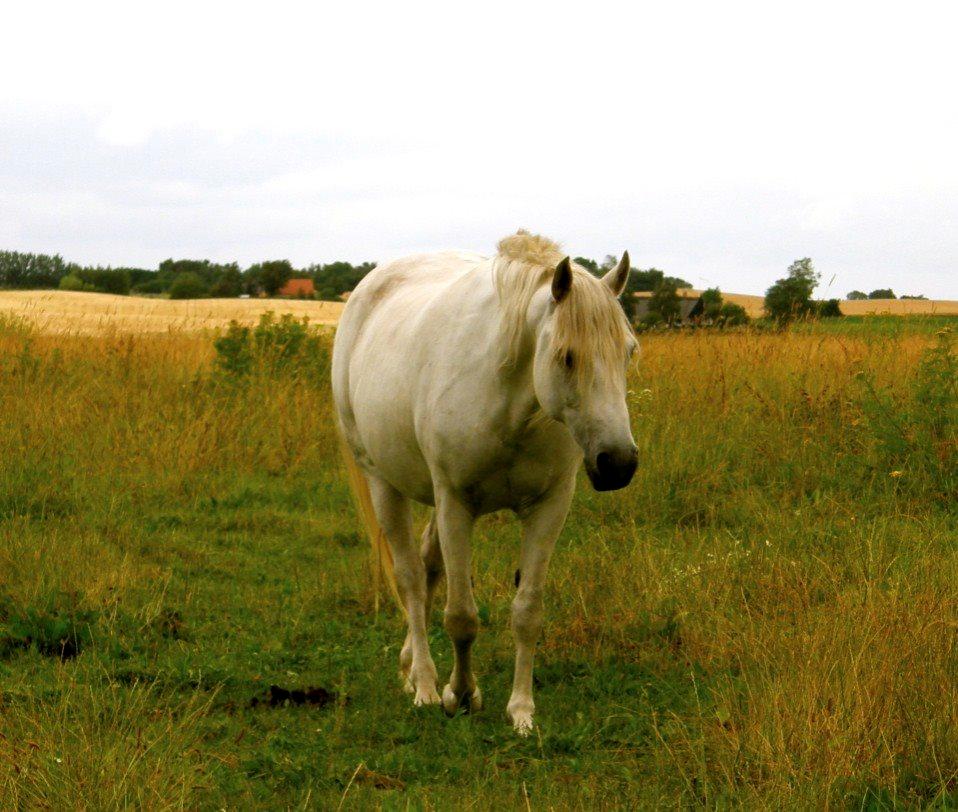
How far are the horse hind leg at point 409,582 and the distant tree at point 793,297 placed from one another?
20.2 feet

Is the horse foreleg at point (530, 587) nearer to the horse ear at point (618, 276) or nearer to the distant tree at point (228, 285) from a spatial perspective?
the horse ear at point (618, 276)

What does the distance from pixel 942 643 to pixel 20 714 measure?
316cm

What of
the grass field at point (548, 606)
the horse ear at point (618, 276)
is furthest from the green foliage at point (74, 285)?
the horse ear at point (618, 276)

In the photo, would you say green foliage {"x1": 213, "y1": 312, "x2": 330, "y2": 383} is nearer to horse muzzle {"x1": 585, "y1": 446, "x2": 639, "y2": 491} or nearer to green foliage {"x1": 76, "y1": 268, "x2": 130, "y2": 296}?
horse muzzle {"x1": 585, "y1": 446, "x2": 639, "y2": 491}

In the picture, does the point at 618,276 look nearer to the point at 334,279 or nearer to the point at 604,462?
the point at 604,462

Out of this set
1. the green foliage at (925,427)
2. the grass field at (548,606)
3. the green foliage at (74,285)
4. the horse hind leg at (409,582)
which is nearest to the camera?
the grass field at (548,606)

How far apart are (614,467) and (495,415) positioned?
69 centimetres

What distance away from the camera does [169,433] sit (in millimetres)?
8758

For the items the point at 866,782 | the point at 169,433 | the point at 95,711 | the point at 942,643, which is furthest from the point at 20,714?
the point at 169,433

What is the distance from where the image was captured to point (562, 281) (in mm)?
3555

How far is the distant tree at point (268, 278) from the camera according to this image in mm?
59188

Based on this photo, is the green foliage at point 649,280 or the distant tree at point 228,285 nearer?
the green foliage at point 649,280

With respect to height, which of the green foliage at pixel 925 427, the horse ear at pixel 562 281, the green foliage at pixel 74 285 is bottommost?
the green foliage at pixel 925 427

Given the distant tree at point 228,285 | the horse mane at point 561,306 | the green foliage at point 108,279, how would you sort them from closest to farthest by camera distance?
the horse mane at point 561,306, the distant tree at point 228,285, the green foliage at point 108,279
